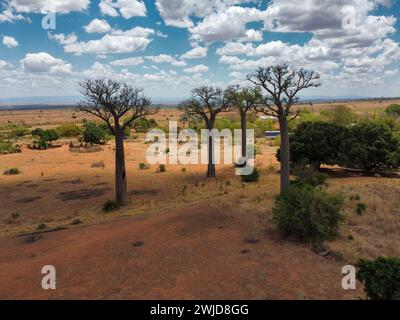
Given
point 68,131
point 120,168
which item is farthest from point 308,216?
point 68,131

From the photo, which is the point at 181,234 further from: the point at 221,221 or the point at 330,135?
the point at 330,135

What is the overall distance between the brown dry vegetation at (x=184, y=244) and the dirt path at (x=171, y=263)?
3 cm

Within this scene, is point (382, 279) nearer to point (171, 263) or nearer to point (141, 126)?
point (171, 263)

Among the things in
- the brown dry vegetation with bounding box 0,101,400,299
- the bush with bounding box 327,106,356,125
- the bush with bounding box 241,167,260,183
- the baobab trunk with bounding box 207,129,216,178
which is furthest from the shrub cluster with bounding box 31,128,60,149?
the bush with bounding box 327,106,356,125

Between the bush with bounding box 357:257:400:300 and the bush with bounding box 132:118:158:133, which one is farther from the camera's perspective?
the bush with bounding box 132:118:158:133

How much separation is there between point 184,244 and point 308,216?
3.64 meters

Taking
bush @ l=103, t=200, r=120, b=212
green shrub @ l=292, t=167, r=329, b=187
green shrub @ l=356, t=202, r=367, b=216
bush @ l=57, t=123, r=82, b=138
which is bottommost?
bush @ l=103, t=200, r=120, b=212

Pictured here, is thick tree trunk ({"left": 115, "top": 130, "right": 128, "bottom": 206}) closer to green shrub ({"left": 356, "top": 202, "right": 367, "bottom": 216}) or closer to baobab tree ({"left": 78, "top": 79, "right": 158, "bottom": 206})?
baobab tree ({"left": 78, "top": 79, "right": 158, "bottom": 206})

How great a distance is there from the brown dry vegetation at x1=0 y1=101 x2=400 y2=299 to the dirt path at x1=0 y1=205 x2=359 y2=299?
0.08 ft

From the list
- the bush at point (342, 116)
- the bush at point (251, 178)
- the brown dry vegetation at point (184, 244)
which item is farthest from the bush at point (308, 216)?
the bush at point (342, 116)

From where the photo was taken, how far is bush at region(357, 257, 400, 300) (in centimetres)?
663

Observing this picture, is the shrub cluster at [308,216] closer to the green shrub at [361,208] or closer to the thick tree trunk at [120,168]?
the green shrub at [361,208]
